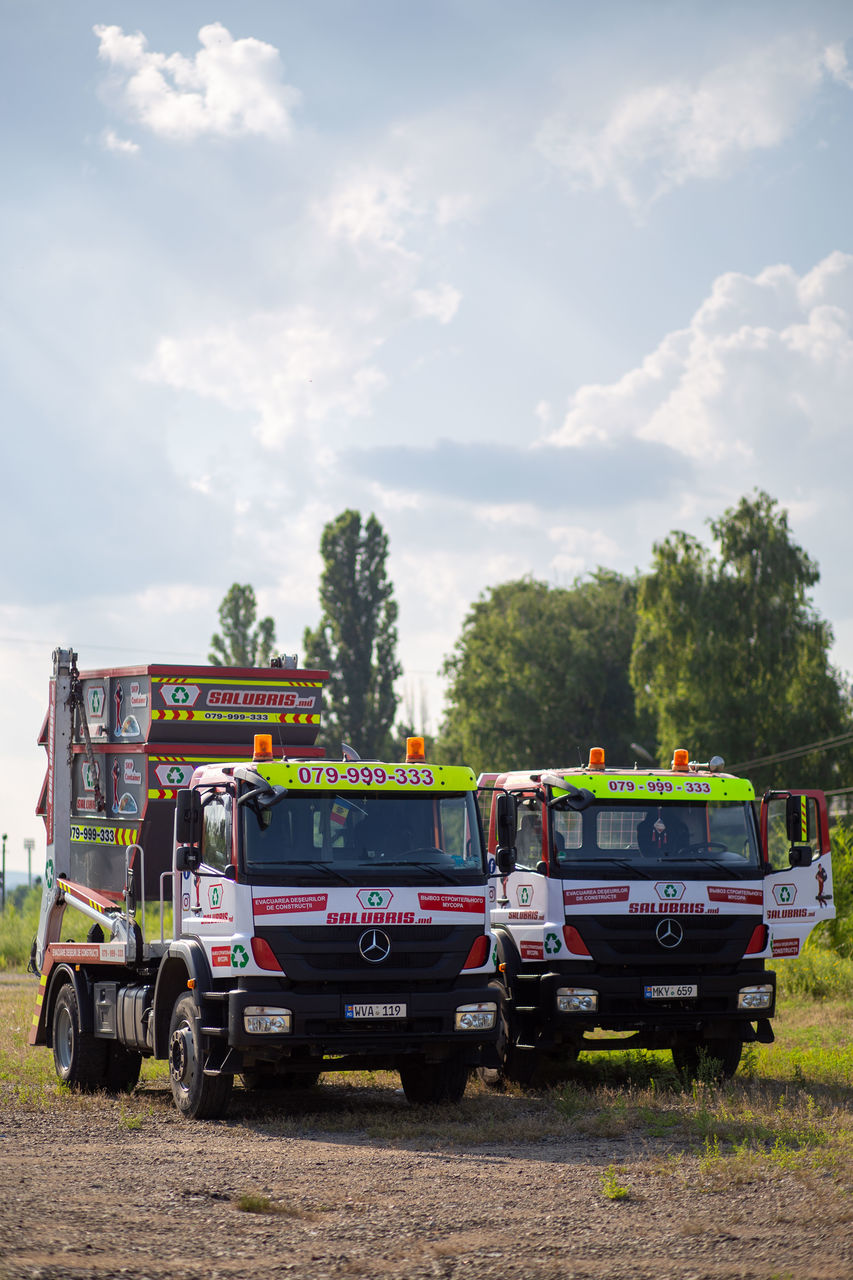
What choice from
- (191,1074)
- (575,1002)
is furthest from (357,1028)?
(575,1002)

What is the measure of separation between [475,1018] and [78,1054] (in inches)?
157

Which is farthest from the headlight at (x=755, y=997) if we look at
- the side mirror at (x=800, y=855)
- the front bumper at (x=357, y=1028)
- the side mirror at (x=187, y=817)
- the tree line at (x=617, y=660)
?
the tree line at (x=617, y=660)

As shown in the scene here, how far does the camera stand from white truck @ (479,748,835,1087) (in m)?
13.0

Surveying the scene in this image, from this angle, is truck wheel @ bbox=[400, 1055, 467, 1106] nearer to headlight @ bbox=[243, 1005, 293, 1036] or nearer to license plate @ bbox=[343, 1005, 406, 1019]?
license plate @ bbox=[343, 1005, 406, 1019]

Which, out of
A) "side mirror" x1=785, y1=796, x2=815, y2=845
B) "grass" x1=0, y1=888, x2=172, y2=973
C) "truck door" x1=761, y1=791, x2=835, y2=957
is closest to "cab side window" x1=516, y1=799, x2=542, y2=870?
"truck door" x1=761, y1=791, x2=835, y2=957

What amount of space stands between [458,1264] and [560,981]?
5.55 metres

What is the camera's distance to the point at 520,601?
70.3m

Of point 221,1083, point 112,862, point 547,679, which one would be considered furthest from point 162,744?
point 547,679

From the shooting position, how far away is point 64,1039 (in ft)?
46.6

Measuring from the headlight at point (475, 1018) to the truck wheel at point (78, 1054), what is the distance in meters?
3.77

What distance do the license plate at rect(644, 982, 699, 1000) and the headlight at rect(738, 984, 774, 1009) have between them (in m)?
0.44

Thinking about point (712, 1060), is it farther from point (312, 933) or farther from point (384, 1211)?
point (384, 1211)

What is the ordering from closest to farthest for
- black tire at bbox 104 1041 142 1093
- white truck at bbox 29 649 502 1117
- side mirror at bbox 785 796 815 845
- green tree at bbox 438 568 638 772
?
1. white truck at bbox 29 649 502 1117
2. side mirror at bbox 785 796 815 845
3. black tire at bbox 104 1041 142 1093
4. green tree at bbox 438 568 638 772

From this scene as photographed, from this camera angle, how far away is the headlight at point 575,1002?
505 inches
